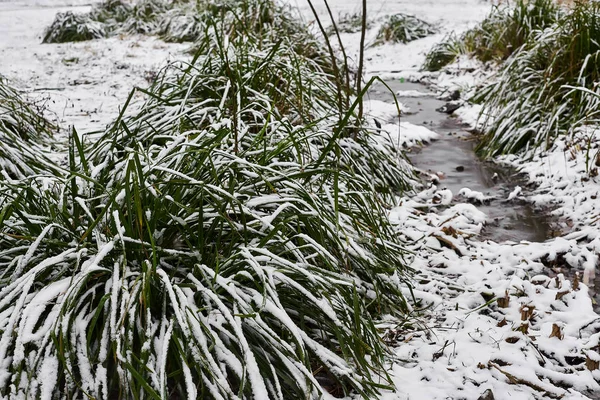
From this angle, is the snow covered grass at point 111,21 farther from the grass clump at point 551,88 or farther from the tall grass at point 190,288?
the tall grass at point 190,288

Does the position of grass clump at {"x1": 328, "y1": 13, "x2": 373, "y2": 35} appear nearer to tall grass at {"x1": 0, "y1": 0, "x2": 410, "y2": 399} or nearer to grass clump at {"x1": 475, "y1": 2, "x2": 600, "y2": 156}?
grass clump at {"x1": 475, "y1": 2, "x2": 600, "y2": 156}

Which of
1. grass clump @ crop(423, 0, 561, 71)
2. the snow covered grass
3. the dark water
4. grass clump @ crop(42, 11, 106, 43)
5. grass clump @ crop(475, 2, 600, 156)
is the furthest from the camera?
the snow covered grass

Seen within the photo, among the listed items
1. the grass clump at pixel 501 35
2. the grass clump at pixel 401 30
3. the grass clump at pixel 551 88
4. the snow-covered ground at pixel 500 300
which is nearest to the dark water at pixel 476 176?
the snow-covered ground at pixel 500 300

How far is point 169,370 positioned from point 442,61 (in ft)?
31.5

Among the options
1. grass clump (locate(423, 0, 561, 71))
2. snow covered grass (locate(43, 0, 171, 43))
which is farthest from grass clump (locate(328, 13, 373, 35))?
grass clump (locate(423, 0, 561, 71))

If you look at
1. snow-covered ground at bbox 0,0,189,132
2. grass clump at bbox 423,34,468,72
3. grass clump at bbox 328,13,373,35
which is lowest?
grass clump at bbox 328,13,373,35

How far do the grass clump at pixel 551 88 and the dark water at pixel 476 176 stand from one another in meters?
0.28

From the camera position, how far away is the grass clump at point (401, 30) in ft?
44.5

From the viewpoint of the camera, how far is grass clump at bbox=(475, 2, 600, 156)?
4.55m

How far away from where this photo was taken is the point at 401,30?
13.6 m

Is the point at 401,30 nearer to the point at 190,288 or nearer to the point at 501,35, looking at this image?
the point at 501,35

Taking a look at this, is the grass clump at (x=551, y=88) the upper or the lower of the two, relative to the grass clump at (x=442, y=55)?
upper

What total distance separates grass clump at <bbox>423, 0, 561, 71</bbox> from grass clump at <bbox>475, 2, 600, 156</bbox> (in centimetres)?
52

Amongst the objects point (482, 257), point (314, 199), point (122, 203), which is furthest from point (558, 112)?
point (122, 203)
